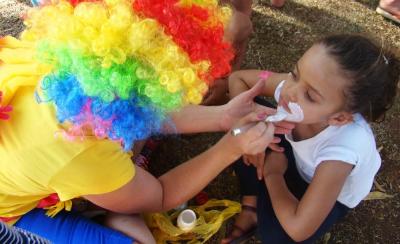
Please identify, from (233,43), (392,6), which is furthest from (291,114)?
(392,6)

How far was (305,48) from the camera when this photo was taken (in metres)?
2.55

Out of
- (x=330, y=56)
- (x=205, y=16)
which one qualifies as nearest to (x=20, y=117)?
(x=205, y=16)

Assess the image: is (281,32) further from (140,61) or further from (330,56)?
(140,61)

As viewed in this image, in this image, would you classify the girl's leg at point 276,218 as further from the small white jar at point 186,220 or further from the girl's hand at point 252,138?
the girl's hand at point 252,138

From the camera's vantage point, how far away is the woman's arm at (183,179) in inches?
50.6

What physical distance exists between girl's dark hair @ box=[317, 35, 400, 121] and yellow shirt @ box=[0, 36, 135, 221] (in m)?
0.72

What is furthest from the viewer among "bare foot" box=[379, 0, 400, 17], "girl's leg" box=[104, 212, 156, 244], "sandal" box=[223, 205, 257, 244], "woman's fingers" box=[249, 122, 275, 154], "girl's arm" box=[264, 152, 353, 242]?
"bare foot" box=[379, 0, 400, 17]

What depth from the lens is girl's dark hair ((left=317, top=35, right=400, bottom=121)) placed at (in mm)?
1316

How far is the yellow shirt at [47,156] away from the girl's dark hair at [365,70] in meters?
0.72

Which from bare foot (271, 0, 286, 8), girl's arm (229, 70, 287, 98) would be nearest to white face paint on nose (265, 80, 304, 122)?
girl's arm (229, 70, 287, 98)

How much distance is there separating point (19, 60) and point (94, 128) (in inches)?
13.7

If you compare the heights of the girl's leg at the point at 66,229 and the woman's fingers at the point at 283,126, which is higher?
the woman's fingers at the point at 283,126

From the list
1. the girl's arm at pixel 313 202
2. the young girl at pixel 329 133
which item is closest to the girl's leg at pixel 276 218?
the young girl at pixel 329 133

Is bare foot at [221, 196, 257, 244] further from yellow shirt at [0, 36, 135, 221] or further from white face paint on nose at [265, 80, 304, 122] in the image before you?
yellow shirt at [0, 36, 135, 221]
